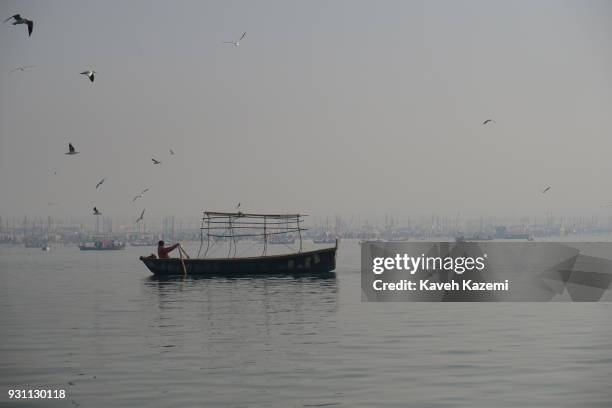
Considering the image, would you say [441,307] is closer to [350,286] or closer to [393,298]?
[393,298]

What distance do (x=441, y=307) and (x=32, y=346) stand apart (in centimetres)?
2303

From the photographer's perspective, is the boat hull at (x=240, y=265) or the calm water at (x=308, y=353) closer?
the calm water at (x=308, y=353)

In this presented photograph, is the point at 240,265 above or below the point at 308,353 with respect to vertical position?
above

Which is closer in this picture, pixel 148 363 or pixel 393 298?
pixel 148 363

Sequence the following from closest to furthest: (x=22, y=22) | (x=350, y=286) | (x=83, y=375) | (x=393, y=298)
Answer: (x=83, y=375), (x=22, y=22), (x=393, y=298), (x=350, y=286)

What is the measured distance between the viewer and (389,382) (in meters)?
23.4

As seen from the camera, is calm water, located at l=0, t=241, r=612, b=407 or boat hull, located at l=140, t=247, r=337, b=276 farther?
boat hull, located at l=140, t=247, r=337, b=276

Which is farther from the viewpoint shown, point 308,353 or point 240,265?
point 240,265

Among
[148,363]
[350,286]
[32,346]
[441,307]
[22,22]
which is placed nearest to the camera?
[148,363]

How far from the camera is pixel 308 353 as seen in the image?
29062mm

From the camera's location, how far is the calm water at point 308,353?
21.8m

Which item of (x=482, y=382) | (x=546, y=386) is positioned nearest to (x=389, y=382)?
(x=482, y=382)

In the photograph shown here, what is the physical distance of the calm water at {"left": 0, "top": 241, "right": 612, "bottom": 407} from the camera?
71.7 feet

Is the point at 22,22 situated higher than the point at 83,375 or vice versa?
the point at 22,22
